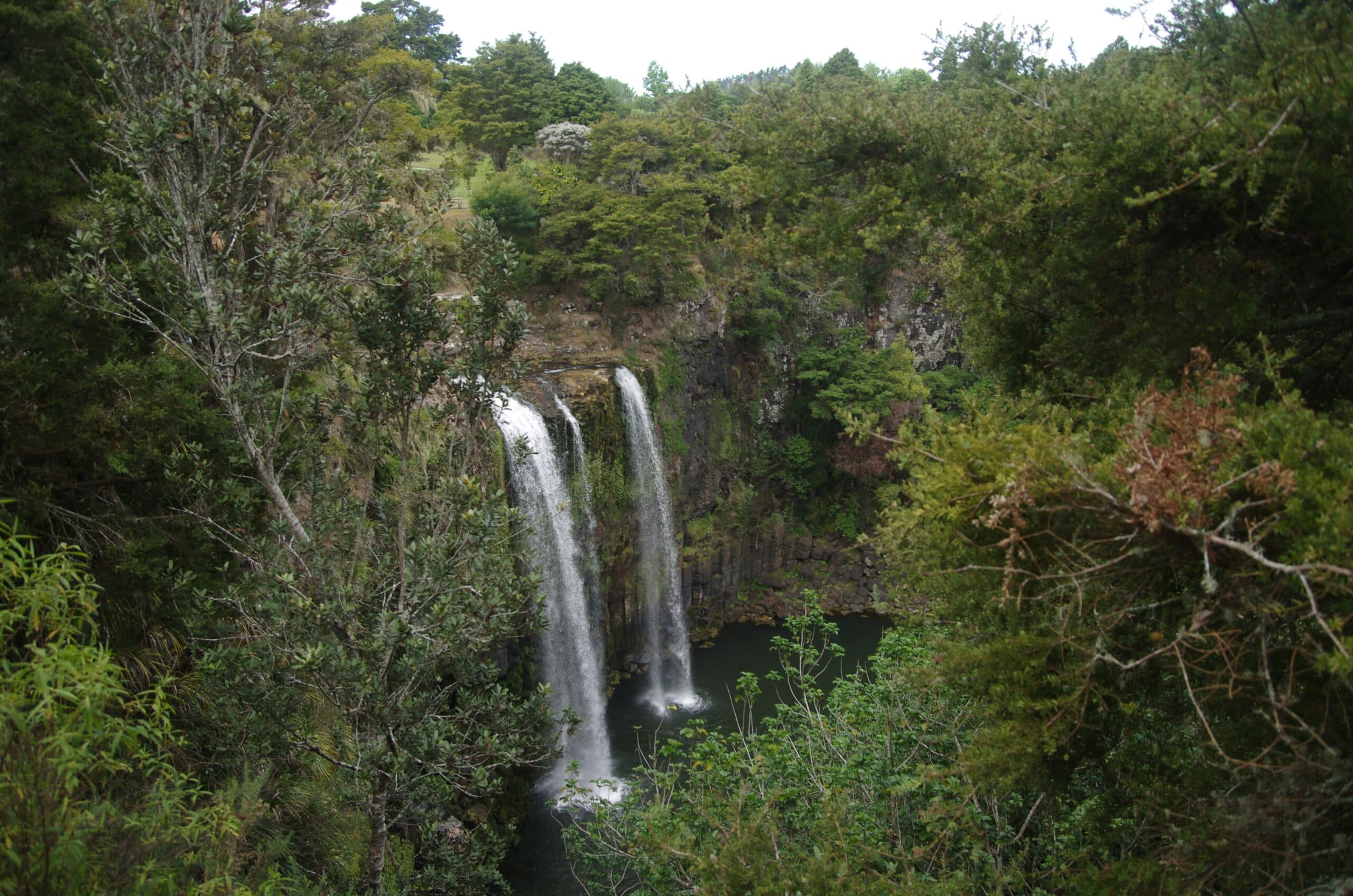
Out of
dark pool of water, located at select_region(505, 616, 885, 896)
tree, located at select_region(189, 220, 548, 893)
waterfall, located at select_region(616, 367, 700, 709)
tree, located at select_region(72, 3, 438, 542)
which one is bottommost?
dark pool of water, located at select_region(505, 616, 885, 896)

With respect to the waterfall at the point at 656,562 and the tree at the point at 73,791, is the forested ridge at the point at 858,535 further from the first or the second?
the waterfall at the point at 656,562

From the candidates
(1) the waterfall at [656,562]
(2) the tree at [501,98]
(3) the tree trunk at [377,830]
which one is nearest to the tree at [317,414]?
(3) the tree trunk at [377,830]

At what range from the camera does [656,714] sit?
16.6 metres

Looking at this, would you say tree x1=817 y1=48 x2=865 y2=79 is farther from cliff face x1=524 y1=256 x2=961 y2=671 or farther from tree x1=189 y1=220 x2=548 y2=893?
tree x1=189 y1=220 x2=548 y2=893

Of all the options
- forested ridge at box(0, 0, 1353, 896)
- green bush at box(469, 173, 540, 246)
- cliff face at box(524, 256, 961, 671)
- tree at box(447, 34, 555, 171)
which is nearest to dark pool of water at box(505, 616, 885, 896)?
cliff face at box(524, 256, 961, 671)

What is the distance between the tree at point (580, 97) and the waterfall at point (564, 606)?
14140 mm

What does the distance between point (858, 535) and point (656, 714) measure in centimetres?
1203

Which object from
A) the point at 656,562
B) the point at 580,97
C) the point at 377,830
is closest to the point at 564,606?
the point at 656,562

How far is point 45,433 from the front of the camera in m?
6.01

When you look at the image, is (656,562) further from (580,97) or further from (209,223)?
(580,97)

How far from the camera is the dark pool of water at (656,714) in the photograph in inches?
466

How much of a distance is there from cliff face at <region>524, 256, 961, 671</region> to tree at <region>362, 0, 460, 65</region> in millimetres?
19070

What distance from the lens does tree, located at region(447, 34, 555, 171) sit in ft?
79.3

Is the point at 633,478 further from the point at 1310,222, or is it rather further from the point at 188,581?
the point at 1310,222
